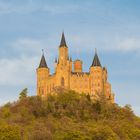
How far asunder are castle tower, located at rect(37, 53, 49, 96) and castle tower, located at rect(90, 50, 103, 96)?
8956 millimetres

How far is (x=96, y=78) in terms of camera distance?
116062 millimetres

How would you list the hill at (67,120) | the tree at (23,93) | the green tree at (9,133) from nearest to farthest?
the green tree at (9,133) → the hill at (67,120) → the tree at (23,93)

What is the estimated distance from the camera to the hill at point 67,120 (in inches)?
3056

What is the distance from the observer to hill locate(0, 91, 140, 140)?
255 feet

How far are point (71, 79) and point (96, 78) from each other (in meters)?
4.77

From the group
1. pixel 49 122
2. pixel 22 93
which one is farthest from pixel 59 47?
pixel 49 122

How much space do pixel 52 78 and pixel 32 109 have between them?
77.9 ft

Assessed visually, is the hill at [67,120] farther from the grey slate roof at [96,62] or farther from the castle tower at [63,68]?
the grey slate roof at [96,62]

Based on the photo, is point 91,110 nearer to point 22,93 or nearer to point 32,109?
point 32,109

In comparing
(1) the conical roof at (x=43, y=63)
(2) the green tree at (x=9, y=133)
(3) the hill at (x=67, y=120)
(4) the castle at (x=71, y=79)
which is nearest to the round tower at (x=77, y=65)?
(4) the castle at (x=71, y=79)

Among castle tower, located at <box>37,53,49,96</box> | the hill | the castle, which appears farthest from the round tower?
the hill

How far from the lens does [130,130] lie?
85062mm

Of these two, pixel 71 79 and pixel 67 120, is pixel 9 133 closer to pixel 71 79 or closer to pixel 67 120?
pixel 67 120

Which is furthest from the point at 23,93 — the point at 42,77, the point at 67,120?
the point at 67,120
